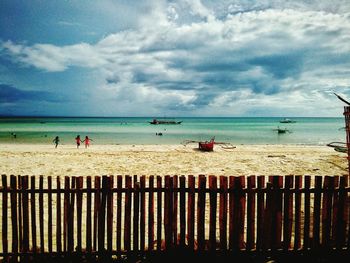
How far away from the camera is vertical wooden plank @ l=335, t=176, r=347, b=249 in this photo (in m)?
5.07

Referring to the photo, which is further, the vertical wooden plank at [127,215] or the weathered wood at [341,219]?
the weathered wood at [341,219]

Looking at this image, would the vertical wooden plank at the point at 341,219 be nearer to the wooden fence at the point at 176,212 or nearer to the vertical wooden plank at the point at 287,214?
the wooden fence at the point at 176,212

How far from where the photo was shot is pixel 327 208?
16.9 feet

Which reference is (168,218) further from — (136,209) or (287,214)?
(287,214)

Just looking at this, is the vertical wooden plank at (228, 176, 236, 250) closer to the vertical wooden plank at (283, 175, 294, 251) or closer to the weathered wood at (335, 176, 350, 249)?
the vertical wooden plank at (283, 175, 294, 251)

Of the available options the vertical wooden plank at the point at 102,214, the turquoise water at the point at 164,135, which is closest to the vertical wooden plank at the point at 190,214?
the vertical wooden plank at the point at 102,214

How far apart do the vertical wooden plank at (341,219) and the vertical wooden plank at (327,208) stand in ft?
0.53

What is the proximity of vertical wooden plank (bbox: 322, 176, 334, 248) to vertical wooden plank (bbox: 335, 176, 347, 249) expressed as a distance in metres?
0.16

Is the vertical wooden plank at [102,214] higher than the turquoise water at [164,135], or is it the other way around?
the vertical wooden plank at [102,214]

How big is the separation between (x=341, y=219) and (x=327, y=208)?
366 mm

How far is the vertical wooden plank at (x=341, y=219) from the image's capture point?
16.6ft

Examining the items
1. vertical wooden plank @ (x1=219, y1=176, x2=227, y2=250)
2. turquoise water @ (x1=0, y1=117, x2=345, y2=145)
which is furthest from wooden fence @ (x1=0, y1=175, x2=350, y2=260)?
turquoise water @ (x1=0, y1=117, x2=345, y2=145)

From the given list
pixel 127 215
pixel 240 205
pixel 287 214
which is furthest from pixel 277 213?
pixel 127 215

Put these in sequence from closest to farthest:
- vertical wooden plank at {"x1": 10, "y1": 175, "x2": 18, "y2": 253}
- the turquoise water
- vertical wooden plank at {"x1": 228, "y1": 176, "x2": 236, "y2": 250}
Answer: vertical wooden plank at {"x1": 10, "y1": 175, "x2": 18, "y2": 253} < vertical wooden plank at {"x1": 228, "y1": 176, "x2": 236, "y2": 250} < the turquoise water
